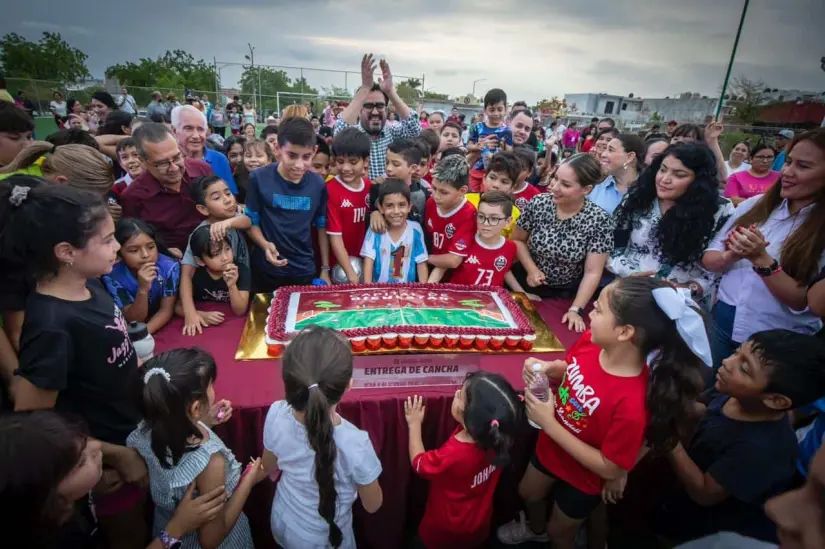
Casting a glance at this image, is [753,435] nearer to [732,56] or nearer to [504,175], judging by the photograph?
[504,175]

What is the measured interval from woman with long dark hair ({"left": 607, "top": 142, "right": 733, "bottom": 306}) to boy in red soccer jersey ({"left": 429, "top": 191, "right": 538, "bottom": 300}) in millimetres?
642

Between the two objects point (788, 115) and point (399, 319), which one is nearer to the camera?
point (399, 319)

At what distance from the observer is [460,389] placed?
1.57 m

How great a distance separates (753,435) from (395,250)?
1891mm

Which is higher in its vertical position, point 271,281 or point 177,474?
point 271,281

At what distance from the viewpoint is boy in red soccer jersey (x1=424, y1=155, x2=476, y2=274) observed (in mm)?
2500

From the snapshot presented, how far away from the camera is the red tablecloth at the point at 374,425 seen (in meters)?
1.71

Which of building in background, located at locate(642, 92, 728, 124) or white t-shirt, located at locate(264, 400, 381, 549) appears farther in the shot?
building in background, located at locate(642, 92, 728, 124)

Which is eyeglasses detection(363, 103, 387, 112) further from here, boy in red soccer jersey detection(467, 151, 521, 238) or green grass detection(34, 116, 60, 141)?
green grass detection(34, 116, 60, 141)

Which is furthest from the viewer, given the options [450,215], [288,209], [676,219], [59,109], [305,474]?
[59,109]

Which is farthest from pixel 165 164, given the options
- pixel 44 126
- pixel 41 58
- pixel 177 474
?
pixel 41 58

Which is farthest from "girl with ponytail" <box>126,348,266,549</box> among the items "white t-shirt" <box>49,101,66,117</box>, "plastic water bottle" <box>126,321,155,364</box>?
"white t-shirt" <box>49,101,66,117</box>

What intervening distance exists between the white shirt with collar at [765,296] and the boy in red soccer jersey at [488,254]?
103cm

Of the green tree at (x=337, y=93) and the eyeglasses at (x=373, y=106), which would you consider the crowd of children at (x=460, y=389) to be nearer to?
the eyeglasses at (x=373, y=106)
